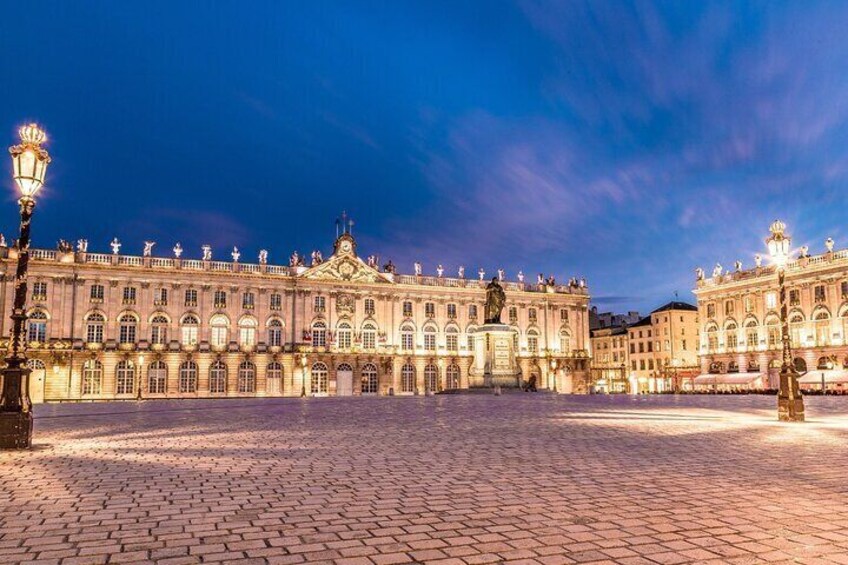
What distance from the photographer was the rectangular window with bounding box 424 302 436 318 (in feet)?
237

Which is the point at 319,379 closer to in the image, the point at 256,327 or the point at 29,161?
the point at 256,327

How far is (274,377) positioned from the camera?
6469 centimetres

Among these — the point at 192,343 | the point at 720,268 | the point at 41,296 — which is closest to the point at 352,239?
the point at 192,343

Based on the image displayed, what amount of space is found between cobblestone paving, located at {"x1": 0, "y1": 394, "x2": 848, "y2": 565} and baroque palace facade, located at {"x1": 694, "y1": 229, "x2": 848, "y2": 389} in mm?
54783

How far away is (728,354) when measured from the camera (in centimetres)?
7212

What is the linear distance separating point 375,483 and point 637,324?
300 ft

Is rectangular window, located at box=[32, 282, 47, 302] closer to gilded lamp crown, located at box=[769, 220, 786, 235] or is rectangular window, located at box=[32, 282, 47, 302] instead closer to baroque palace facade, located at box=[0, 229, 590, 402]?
baroque palace facade, located at box=[0, 229, 590, 402]

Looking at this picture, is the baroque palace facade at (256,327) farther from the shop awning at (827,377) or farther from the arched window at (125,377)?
the shop awning at (827,377)

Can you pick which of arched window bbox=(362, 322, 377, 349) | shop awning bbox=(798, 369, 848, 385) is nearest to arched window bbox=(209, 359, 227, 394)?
arched window bbox=(362, 322, 377, 349)

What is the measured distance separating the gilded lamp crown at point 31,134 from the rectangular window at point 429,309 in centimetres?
5978

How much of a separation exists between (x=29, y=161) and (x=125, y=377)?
5120cm

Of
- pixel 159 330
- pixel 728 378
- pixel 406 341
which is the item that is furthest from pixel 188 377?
pixel 728 378

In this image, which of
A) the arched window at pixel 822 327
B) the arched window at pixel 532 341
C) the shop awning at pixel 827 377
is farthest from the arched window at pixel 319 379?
the arched window at pixel 822 327

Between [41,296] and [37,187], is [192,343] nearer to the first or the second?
[41,296]
